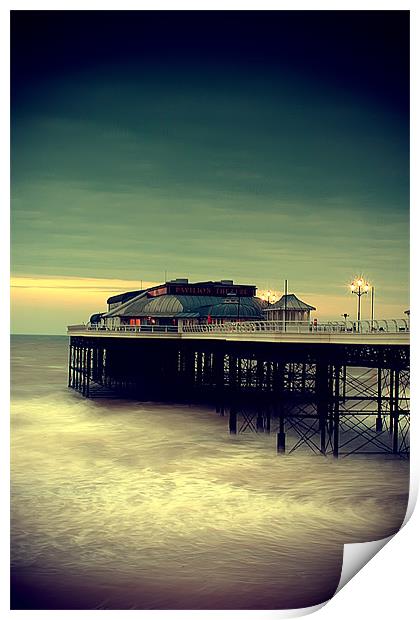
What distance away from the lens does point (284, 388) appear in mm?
29797

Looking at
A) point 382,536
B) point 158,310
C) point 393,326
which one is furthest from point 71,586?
point 158,310

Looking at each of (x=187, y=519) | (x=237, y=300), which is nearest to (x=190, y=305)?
(x=237, y=300)

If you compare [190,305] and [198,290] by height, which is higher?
[198,290]

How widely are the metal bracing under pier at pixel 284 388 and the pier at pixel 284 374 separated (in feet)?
0.11

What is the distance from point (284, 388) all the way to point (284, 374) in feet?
12.9

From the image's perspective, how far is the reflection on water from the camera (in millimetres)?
13711

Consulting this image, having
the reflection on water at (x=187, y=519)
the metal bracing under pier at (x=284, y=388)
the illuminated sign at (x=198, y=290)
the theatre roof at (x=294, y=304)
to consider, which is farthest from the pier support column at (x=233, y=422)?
the illuminated sign at (x=198, y=290)

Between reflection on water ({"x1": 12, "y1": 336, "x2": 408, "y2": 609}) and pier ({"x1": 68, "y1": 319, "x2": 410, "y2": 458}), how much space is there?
1377mm

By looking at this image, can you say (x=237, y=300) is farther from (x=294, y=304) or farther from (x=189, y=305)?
(x=294, y=304)

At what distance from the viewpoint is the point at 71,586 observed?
44.0ft

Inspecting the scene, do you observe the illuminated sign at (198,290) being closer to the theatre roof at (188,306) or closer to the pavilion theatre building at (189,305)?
the pavilion theatre building at (189,305)

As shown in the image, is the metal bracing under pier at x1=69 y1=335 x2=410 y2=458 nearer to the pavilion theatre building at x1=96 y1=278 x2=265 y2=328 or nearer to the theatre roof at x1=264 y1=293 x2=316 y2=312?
the pavilion theatre building at x1=96 y1=278 x2=265 y2=328
